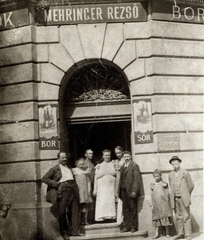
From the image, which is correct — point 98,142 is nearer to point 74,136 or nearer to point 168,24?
point 74,136

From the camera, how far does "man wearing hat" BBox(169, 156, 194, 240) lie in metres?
8.75

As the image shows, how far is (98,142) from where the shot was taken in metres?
11.4

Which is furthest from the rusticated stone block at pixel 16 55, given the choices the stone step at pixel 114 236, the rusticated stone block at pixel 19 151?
the stone step at pixel 114 236

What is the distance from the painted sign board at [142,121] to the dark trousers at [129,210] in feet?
4.50

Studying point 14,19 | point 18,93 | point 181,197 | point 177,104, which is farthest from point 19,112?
point 181,197

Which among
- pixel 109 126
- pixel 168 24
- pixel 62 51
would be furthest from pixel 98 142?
pixel 168 24

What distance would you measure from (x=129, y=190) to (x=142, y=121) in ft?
5.67

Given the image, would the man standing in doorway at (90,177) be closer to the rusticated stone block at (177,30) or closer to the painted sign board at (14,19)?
the rusticated stone block at (177,30)

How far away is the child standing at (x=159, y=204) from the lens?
29.4ft

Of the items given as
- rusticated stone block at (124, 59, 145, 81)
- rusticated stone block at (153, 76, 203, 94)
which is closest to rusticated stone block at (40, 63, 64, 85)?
rusticated stone block at (124, 59, 145, 81)

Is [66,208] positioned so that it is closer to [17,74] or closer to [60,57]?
[17,74]

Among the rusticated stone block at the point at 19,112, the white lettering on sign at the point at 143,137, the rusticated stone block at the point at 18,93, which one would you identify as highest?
the rusticated stone block at the point at 18,93

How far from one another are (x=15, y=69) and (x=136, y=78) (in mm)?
3004

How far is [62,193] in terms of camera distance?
8.98 m
